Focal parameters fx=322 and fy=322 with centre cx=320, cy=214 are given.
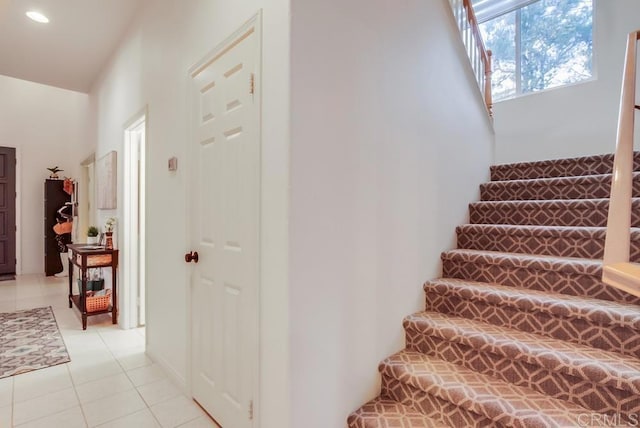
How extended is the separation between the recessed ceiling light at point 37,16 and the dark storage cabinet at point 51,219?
4003 millimetres

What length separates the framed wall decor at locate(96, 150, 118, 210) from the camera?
3680 millimetres

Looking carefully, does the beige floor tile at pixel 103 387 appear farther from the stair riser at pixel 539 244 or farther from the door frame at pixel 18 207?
the door frame at pixel 18 207

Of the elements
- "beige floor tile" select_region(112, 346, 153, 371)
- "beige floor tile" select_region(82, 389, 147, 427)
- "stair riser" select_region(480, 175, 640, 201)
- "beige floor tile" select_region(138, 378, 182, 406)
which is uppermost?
"stair riser" select_region(480, 175, 640, 201)

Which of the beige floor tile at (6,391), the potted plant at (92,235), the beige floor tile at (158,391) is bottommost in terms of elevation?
the beige floor tile at (158,391)

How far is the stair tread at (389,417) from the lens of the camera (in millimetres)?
1544

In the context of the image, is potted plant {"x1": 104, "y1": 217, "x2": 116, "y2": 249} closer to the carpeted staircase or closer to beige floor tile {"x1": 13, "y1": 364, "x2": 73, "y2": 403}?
beige floor tile {"x1": 13, "y1": 364, "x2": 73, "y2": 403}

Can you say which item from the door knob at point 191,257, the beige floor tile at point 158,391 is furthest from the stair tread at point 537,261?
the beige floor tile at point 158,391

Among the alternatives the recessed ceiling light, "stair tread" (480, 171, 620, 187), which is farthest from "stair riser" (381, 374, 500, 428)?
the recessed ceiling light

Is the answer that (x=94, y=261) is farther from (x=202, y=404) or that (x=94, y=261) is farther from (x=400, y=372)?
(x=400, y=372)

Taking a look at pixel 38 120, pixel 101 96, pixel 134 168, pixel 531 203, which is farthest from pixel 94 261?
pixel 38 120

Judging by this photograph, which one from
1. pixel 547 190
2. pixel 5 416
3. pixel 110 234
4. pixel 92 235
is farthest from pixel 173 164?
pixel 547 190

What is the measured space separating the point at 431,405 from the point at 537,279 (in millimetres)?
1068

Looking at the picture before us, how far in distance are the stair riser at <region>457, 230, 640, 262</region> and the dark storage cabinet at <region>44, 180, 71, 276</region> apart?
24.0 ft

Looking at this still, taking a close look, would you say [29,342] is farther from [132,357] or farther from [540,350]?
[540,350]
